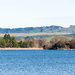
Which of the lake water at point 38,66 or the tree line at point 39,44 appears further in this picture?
the tree line at point 39,44

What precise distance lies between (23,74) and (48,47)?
391 ft

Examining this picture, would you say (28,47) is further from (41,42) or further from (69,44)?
(69,44)

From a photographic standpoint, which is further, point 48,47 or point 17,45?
point 17,45

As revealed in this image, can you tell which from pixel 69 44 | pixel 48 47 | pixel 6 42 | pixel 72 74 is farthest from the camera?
pixel 6 42

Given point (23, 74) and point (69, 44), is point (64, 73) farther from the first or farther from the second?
point (69, 44)

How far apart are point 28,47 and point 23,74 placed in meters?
135

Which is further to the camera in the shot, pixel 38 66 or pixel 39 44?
pixel 39 44

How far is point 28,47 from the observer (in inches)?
7131

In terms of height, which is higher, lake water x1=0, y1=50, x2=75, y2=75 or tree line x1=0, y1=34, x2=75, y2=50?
tree line x1=0, y1=34, x2=75, y2=50

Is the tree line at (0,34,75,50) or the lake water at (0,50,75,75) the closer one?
the lake water at (0,50,75,75)

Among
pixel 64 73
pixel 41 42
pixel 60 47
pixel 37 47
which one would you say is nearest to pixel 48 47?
pixel 60 47

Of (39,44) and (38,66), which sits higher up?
(39,44)

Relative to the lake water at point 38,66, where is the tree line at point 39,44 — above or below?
above

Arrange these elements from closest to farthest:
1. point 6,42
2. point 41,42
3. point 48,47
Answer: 1. point 48,47
2. point 6,42
3. point 41,42
